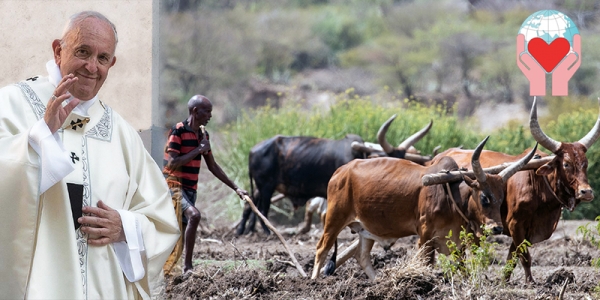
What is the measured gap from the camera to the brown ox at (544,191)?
7637mm

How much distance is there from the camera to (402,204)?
714 centimetres

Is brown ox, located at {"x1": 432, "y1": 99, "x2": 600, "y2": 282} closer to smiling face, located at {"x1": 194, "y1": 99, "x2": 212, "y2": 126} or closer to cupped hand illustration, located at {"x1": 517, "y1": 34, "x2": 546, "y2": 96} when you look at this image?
smiling face, located at {"x1": 194, "y1": 99, "x2": 212, "y2": 126}

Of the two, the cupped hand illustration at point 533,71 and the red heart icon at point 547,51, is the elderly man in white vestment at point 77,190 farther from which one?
the cupped hand illustration at point 533,71

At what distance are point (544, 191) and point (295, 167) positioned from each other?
4.84 meters

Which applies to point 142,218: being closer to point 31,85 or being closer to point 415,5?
point 31,85

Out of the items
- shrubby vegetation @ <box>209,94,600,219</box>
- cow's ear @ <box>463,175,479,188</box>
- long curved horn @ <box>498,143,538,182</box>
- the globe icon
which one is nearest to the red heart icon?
the globe icon

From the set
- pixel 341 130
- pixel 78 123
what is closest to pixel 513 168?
pixel 78 123

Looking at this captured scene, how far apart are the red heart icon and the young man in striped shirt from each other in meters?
11.3

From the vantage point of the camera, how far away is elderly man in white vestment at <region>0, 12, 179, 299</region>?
3094 millimetres

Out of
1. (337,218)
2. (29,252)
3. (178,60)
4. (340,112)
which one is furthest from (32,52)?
(178,60)

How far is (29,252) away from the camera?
123 inches

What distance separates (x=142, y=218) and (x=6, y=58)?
2.26 meters

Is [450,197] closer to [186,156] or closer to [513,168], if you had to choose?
[513,168]

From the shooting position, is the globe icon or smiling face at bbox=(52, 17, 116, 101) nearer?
smiling face at bbox=(52, 17, 116, 101)
